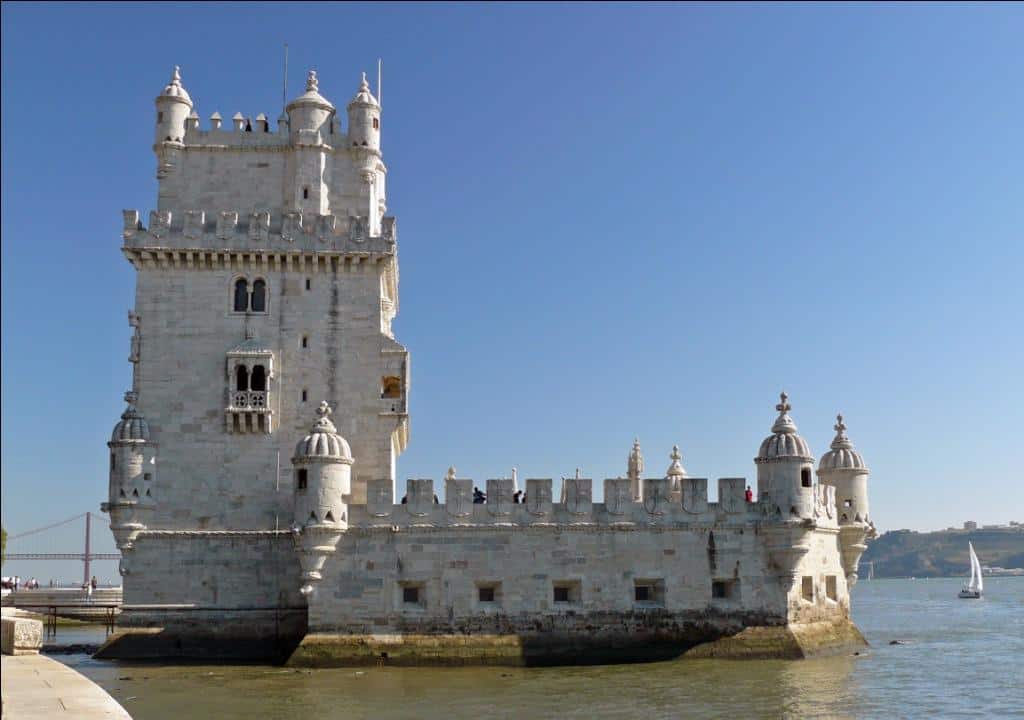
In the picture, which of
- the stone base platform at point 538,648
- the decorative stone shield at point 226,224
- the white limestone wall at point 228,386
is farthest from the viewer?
the decorative stone shield at point 226,224

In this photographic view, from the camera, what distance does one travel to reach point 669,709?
25984 mm

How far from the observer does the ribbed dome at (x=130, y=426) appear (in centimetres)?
3666

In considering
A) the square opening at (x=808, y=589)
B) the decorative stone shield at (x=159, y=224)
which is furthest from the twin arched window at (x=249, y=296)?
the square opening at (x=808, y=589)

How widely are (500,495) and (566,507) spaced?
2069 millimetres

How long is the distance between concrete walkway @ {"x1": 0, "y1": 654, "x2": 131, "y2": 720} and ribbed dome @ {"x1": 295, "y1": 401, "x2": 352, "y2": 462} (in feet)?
44.5

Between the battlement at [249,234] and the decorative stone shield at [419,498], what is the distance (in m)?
8.51

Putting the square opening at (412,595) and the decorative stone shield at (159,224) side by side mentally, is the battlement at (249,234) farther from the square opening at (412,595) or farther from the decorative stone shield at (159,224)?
the square opening at (412,595)

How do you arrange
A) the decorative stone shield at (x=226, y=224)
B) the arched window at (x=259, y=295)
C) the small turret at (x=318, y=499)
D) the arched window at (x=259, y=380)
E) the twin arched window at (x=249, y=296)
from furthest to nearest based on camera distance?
the arched window at (x=259, y=295), the twin arched window at (x=249, y=296), the decorative stone shield at (x=226, y=224), the arched window at (x=259, y=380), the small turret at (x=318, y=499)

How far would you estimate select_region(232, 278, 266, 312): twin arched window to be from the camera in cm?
3841

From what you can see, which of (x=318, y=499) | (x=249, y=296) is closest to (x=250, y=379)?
(x=249, y=296)

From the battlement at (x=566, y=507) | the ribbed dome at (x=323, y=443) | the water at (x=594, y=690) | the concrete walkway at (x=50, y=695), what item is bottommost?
the water at (x=594, y=690)

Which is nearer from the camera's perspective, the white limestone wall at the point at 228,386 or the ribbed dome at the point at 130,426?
the ribbed dome at the point at 130,426

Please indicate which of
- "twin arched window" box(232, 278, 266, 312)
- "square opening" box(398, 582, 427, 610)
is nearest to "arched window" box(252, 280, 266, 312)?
"twin arched window" box(232, 278, 266, 312)

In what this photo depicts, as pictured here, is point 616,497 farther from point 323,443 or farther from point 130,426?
point 130,426
